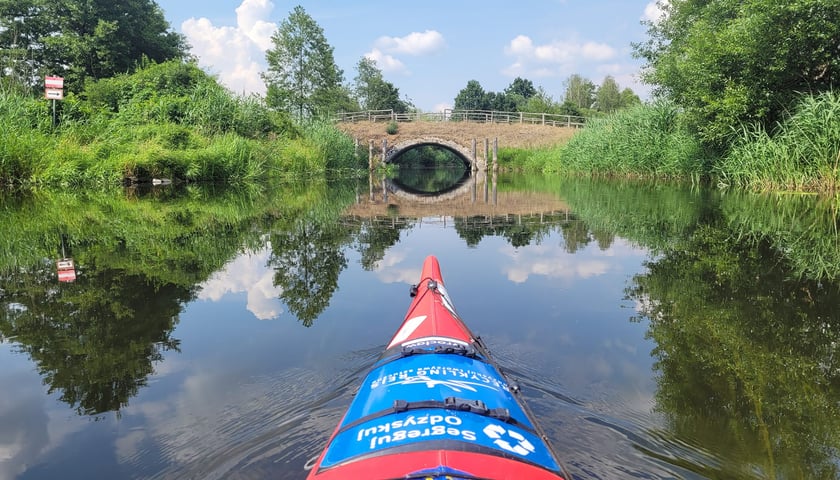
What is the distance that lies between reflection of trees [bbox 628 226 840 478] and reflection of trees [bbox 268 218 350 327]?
262 centimetres

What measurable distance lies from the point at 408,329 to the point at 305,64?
147 feet

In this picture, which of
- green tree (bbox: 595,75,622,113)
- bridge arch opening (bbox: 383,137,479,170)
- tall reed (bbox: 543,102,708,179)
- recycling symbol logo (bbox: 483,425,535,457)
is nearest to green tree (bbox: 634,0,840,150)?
tall reed (bbox: 543,102,708,179)

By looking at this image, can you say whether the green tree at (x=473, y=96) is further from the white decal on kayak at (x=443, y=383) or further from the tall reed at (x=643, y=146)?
the white decal on kayak at (x=443, y=383)

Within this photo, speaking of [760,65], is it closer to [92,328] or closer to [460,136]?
[92,328]

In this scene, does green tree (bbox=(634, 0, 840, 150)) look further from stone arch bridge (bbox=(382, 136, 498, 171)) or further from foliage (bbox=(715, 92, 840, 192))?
stone arch bridge (bbox=(382, 136, 498, 171))

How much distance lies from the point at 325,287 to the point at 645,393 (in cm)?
304

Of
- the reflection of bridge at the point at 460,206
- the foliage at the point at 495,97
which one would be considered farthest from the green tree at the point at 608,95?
the reflection of bridge at the point at 460,206

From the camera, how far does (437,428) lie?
1.54 metres

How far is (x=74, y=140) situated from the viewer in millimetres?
13555

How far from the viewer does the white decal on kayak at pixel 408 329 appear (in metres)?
2.66

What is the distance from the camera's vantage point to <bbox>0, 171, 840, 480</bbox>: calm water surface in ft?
7.22

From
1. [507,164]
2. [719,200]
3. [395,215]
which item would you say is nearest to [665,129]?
[719,200]

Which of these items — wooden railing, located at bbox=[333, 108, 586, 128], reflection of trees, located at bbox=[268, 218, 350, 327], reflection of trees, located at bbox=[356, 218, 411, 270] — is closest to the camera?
reflection of trees, located at bbox=[268, 218, 350, 327]

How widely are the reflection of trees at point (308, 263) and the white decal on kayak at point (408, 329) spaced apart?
1.32 m
